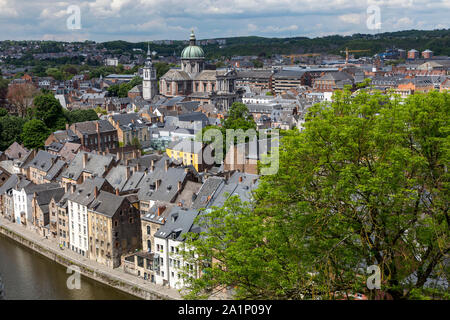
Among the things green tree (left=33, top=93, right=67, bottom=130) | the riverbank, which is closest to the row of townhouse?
the riverbank

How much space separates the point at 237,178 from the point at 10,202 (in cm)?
2149

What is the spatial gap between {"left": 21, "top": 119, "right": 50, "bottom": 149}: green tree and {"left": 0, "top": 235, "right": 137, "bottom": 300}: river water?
25934 millimetres

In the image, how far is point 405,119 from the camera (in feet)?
39.4

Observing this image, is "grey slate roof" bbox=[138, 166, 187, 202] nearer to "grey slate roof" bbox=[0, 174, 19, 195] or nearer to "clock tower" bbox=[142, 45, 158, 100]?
"grey slate roof" bbox=[0, 174, 19, 195]

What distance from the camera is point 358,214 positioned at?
464 inches

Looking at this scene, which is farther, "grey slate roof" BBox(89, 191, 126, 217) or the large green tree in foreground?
Answer: "grey slate roof" BBox(89, 191, 126, 217)

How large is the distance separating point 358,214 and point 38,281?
25.1 metres

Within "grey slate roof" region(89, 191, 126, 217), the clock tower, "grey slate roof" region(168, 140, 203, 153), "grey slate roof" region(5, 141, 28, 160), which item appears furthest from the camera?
the clock tower

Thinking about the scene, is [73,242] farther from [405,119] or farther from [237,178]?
[405,119]

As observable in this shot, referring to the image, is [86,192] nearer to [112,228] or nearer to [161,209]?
[112,228]

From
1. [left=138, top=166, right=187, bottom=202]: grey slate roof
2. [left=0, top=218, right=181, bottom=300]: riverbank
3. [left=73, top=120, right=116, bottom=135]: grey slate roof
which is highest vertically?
[left=73, top=120, right=116, bottom=135]: grey slate roof

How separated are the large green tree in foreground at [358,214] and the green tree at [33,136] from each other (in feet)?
174

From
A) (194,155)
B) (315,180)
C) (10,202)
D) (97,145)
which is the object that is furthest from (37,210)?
(315,180)

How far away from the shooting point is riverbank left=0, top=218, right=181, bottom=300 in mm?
27703
